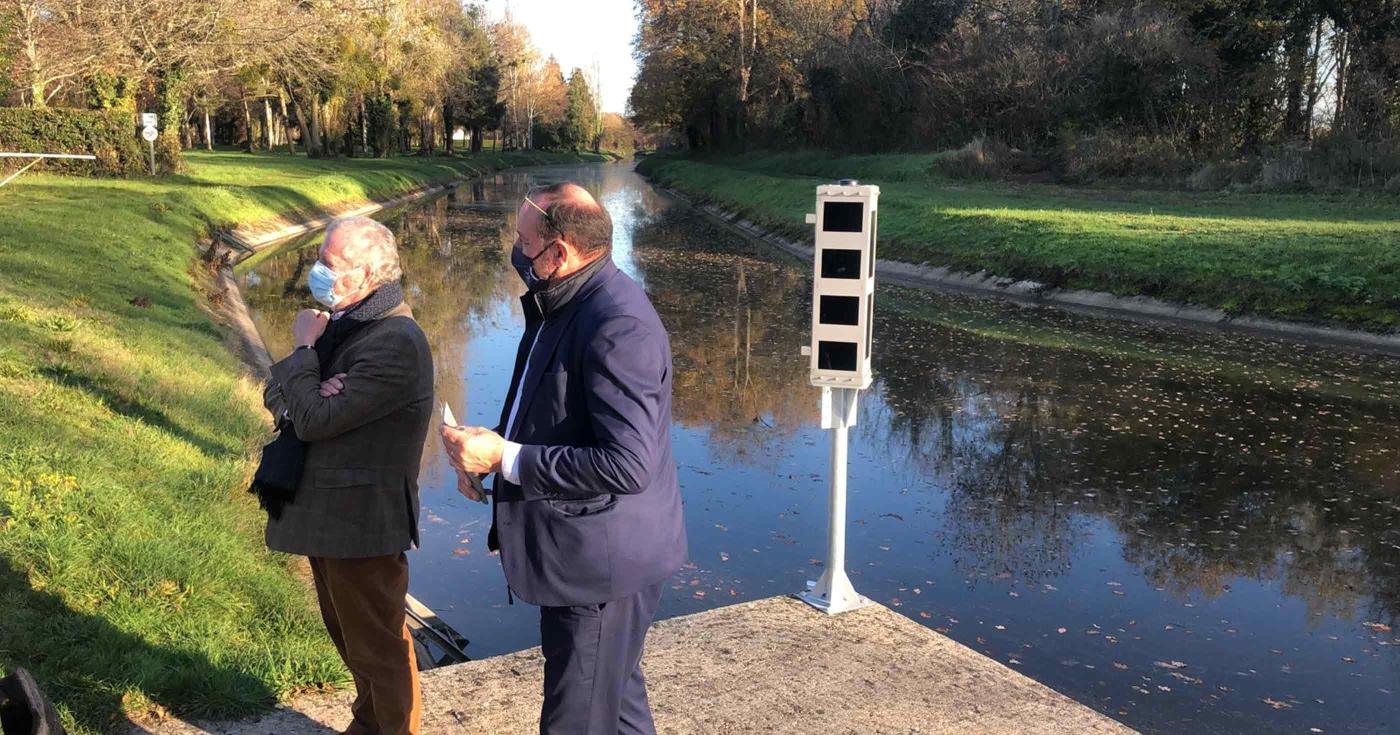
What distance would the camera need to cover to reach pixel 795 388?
1288 centimetres

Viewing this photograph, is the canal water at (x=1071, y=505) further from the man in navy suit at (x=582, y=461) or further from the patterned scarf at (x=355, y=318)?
the patterned scarf at (x=355, y=318)

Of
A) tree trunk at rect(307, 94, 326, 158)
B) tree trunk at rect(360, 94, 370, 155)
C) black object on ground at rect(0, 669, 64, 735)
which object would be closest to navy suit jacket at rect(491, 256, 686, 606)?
black object on ground at rect(0, 669, 64, 735)

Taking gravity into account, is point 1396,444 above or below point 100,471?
below

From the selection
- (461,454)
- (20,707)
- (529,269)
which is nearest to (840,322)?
(529,269)

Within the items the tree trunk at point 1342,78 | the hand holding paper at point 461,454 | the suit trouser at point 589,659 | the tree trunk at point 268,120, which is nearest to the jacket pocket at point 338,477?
the hand holding paper at point 461,454

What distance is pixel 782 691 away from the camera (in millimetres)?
4668

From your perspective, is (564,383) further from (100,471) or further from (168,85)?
(168,85)

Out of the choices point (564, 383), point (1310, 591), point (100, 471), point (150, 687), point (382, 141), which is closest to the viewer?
point (564, 383)

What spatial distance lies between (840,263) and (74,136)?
3217 cm

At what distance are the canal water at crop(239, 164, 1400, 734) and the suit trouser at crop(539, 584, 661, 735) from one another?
1.76 meters

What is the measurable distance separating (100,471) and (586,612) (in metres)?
4.46

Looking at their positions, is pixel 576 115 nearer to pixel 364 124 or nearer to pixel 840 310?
pixel 364 124

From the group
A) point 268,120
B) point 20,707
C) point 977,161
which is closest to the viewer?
point 20,707

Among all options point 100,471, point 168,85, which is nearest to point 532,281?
point 100,471
